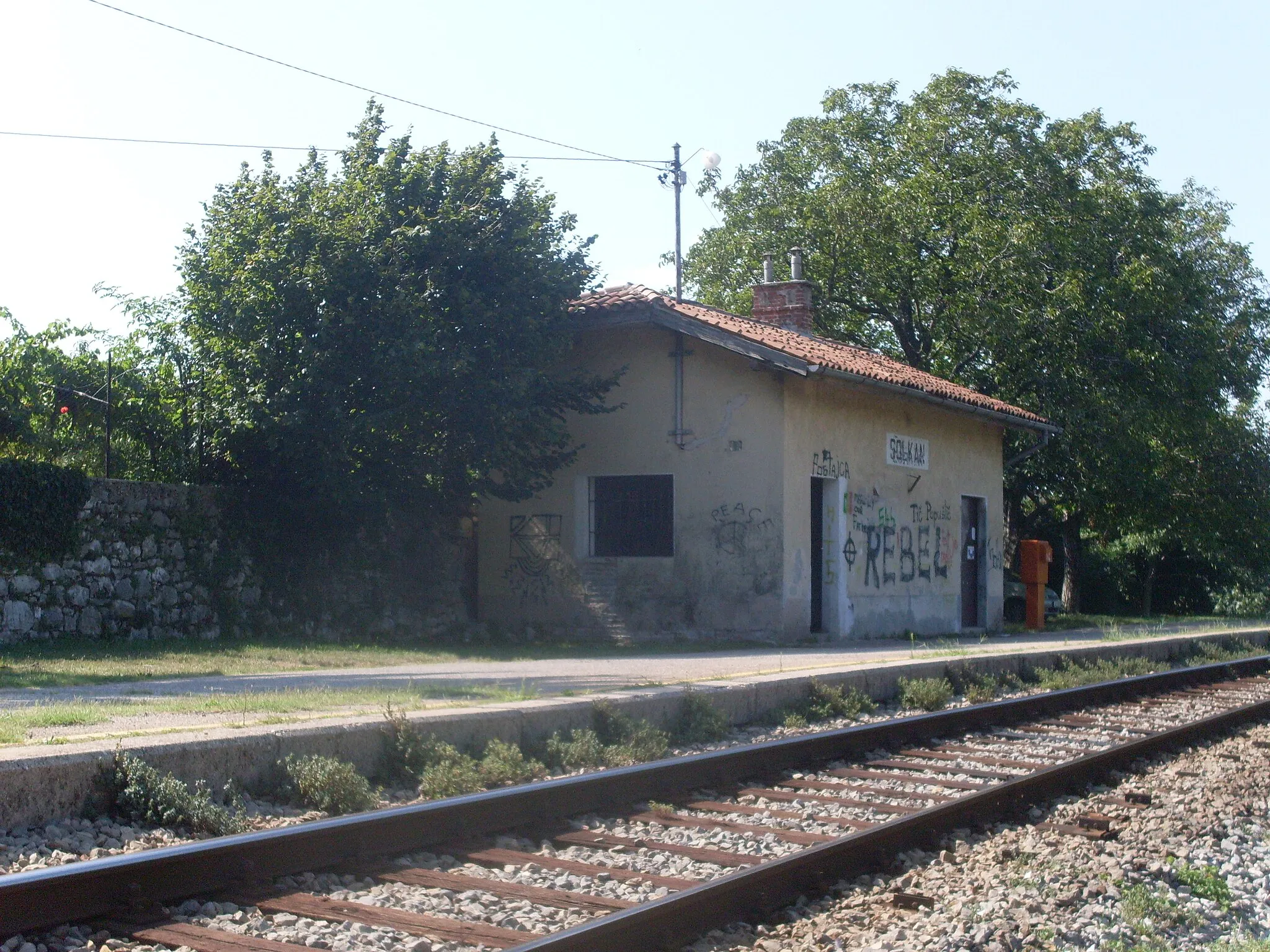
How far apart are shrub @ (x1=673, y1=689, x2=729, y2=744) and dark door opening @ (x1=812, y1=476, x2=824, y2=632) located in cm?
977

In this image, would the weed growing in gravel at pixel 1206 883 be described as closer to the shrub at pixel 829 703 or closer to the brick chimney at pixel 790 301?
the shrub at pixel 829 703

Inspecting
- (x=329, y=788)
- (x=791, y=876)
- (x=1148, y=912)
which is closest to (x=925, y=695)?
(x=1148, y=912)

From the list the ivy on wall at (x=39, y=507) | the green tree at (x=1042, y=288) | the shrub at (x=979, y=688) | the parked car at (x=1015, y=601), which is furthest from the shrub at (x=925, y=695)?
the parked car at (x=1015, y=601)

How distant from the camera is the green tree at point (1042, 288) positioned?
26938mm

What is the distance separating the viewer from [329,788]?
6.28m

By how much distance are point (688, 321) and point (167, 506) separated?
727 cm

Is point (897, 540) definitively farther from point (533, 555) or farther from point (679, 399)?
point (533, 555)

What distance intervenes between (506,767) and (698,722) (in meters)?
2.35

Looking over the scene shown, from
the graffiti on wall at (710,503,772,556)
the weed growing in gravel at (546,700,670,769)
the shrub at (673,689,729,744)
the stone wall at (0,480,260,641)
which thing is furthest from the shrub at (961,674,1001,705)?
the stone wall at (0,480,260,641)

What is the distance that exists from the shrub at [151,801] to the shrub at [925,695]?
7119 millimetres

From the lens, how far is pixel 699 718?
363 inches

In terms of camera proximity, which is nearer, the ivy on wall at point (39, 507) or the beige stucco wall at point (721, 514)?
the ivy on wall at point (39, 507)

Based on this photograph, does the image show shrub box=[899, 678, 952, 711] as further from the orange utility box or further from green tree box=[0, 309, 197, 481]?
the orange utility box

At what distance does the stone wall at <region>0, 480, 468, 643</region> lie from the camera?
14.2m
